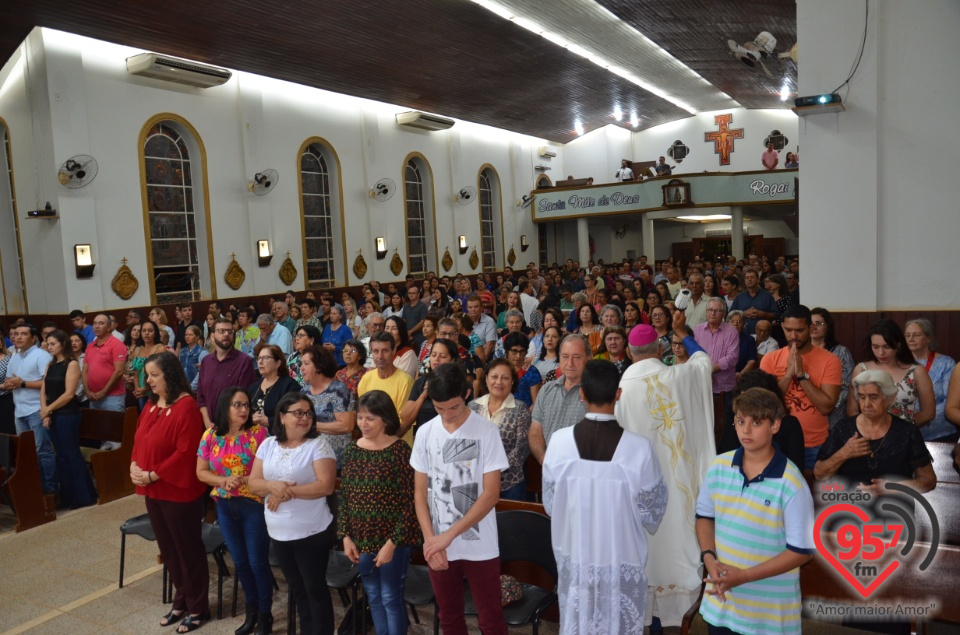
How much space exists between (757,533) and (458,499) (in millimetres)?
1249

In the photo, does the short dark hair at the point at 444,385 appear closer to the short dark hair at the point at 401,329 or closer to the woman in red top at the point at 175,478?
the woman in red top at the point at 175,478

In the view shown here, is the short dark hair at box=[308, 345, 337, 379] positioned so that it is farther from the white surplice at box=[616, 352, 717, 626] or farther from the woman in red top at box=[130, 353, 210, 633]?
the white surplice at box=[616, 352, 717, 626]

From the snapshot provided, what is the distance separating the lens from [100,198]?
11750 mm

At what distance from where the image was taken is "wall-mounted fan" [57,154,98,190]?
11070 mm

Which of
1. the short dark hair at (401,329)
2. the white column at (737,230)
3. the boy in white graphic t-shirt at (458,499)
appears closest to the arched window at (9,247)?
the short dark hair at (401,329)

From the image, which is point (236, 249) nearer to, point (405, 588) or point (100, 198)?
point (100, 198)

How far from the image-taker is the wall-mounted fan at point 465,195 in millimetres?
20250

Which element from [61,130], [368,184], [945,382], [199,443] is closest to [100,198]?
[61,130]

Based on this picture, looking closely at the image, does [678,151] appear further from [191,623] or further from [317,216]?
[191,623]

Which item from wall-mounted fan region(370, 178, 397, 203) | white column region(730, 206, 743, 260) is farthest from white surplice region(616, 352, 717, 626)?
white column region(730, 206, 743, 260)

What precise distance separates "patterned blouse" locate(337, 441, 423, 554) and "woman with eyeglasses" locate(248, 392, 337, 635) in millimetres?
281

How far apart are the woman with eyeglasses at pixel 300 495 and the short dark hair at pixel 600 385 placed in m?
1.52

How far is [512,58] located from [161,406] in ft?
42.0

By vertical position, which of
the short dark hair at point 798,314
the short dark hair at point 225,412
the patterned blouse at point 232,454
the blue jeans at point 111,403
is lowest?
the blue jeans at point 111,403
